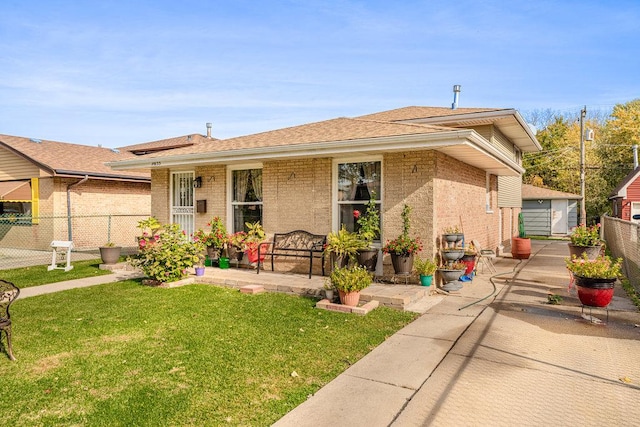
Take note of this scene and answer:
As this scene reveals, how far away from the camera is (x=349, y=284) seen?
6227mm

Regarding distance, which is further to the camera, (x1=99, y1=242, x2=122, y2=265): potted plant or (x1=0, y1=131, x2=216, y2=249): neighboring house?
(x1=0, y1=131, x2=216, y2=249): neighboring house

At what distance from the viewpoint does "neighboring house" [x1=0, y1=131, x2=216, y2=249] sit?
15624mm

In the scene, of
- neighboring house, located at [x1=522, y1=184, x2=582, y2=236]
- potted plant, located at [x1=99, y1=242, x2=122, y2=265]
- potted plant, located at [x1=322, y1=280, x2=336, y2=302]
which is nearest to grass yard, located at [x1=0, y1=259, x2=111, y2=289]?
potted plant, located at [x1=99, y1=242, x2=122, y2=265]

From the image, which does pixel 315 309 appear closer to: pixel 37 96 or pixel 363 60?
pixel 363 60

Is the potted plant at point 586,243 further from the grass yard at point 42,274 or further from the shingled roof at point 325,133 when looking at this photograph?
the grass yard at point 42,274

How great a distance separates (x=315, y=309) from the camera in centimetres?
642

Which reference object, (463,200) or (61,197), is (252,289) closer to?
(463,200)

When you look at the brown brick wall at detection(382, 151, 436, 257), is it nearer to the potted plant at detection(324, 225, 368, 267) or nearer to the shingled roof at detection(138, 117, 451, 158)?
the shingled roof at detection(138, 117, 451, 158)

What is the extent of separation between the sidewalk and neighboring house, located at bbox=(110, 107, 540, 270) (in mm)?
2551

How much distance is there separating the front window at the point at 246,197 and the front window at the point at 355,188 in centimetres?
219

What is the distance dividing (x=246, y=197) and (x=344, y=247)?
3.49 m

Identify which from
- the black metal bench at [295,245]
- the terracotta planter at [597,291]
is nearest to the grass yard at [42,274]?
the black metal bench at [295,245]

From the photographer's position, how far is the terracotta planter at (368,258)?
25.6 feet

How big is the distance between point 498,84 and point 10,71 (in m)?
19.8
